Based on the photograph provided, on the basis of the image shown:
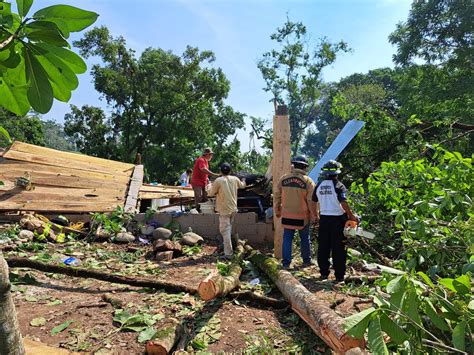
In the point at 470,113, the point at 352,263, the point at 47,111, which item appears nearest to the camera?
the point at 47,111

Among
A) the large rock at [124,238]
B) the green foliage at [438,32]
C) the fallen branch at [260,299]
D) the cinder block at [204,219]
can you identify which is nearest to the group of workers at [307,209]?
the cinder block at [204,219]

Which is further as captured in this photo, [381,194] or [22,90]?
[381,194]

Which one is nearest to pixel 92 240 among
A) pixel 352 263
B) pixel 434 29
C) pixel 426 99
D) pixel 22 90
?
pixel 352 263

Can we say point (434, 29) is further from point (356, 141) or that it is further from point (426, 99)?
point (356, 141)

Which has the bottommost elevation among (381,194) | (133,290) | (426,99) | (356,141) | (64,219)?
(133,290)

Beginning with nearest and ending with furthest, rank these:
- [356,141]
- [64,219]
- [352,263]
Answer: [352,263] → [64,219] → [356,141]

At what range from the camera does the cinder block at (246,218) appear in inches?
303

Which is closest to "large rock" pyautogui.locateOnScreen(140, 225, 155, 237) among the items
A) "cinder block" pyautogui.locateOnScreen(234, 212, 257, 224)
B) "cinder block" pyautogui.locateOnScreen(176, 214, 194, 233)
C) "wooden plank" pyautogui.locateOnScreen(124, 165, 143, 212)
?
"cinder block" pyautogui.locateOnScreen(176, 214, 194, 233)

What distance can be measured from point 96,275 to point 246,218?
3523mm

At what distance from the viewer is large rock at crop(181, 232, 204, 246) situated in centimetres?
704

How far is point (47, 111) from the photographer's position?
0.93 metres

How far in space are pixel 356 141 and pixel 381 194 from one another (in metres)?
3.49

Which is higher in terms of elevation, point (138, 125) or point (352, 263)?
point (138, 125)

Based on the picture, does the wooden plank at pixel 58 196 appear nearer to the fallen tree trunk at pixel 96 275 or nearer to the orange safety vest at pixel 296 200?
the fallen tree trunk at pixel 96 275
